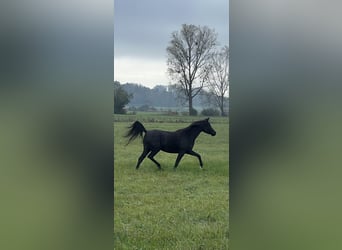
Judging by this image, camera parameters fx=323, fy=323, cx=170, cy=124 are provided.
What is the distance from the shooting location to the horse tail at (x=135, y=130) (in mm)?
1644

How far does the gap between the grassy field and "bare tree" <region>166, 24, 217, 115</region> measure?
0.18 m

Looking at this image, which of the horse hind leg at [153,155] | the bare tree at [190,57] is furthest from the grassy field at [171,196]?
the bare tree at [190,57]

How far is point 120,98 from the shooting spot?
154cm

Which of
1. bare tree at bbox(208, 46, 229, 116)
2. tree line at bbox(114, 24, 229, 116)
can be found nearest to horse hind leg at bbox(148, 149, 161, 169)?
tree line at bbox(114, 24, 229, 116)

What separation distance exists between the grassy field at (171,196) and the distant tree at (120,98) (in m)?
0.05

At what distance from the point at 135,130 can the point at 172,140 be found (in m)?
0.24

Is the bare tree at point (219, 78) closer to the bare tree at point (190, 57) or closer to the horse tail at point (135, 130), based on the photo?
the bare tree at point (190, 57)

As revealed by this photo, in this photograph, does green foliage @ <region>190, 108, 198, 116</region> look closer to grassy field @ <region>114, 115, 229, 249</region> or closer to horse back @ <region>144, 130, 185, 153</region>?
grassy field @ <region>114, 115, 229, 249</region>

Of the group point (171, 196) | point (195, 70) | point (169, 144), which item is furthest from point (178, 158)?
point (195, 70)

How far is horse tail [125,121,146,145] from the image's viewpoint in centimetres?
164

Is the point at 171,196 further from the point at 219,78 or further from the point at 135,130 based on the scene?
the point at 219,78

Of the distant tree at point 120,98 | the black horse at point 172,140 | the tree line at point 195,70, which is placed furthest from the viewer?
the black horse at point 172,140
